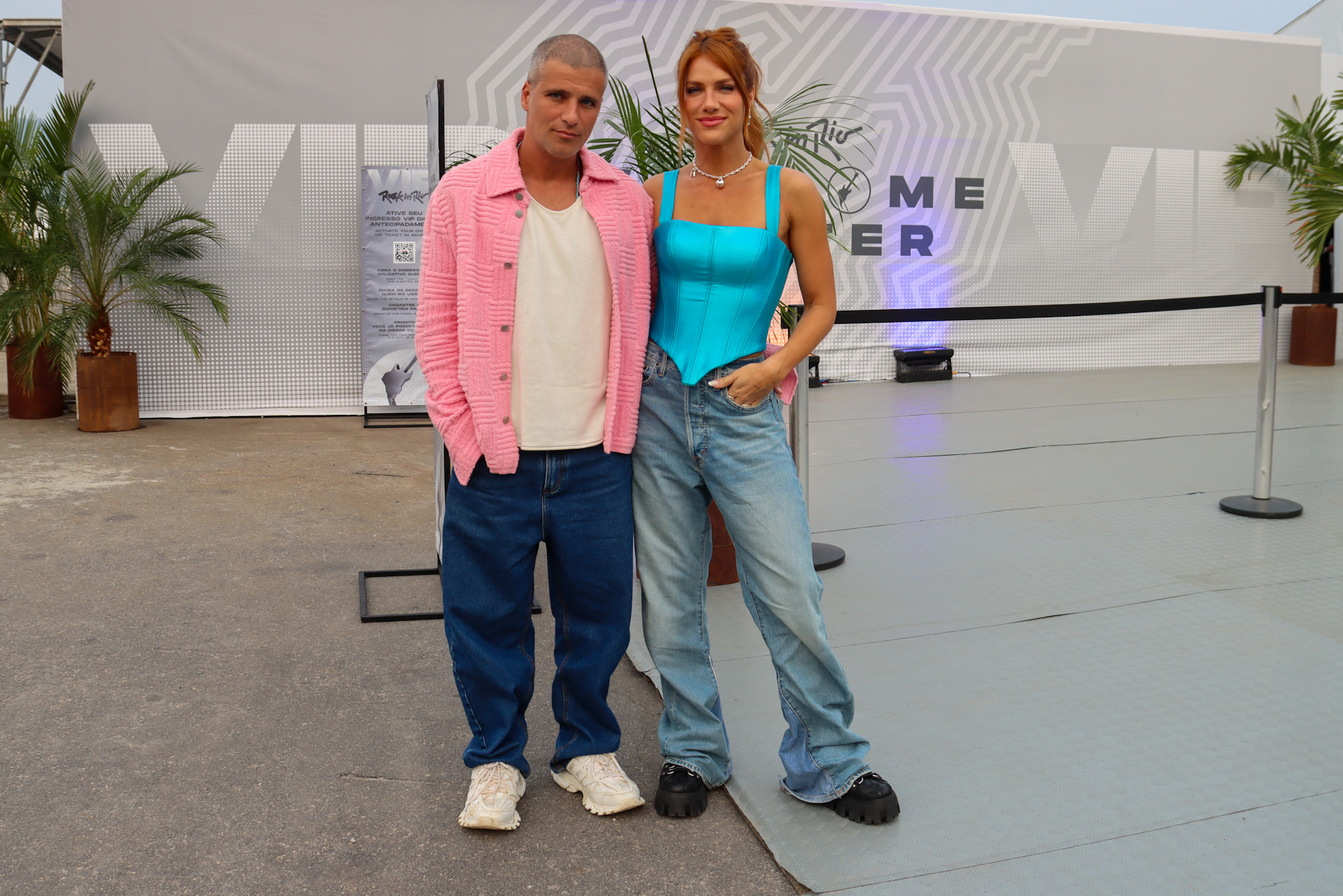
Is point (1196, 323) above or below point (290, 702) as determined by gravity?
above

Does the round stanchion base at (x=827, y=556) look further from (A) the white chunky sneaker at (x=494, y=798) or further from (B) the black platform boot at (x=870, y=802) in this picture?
(A) the white chunky sneaker at (x=494, y=798)

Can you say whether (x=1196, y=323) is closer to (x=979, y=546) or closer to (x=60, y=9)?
(x=979, y=546)

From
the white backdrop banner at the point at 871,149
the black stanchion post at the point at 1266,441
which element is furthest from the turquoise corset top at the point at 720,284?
the white backdrop banner at the point at 871,149

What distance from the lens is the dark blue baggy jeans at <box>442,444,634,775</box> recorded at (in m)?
1.96

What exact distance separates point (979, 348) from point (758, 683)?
303 inches

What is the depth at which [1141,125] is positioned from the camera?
1000cm

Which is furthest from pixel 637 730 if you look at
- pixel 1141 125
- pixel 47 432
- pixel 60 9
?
pixel 1141 125

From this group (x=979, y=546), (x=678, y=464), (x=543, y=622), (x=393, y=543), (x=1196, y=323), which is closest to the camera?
(x=678, y=464)

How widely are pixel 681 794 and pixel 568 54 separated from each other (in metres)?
1.33

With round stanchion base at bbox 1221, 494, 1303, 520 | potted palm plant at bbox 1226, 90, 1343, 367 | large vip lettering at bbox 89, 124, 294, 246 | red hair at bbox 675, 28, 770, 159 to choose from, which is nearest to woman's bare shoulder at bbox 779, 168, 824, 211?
red hair at bbox 675, 28, 770, 159

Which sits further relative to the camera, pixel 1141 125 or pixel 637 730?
pixel 1141 125

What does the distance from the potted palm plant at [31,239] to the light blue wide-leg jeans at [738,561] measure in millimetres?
6368

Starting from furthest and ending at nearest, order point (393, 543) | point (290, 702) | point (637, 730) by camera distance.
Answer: point (393, 543), point (290, 702), point (637, 730)

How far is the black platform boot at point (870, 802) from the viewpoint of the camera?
1.99 metres
